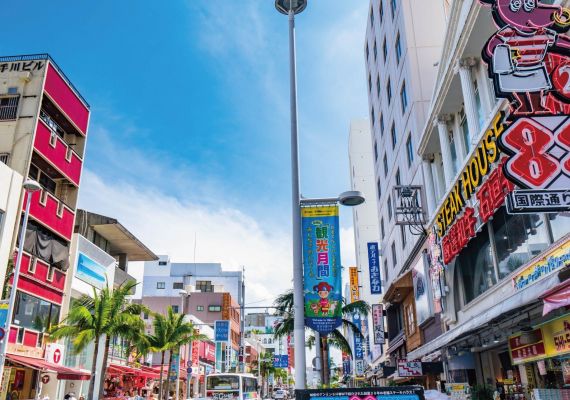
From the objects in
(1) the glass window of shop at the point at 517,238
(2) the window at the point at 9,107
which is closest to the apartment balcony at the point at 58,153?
(2) the window at the point at 9,107

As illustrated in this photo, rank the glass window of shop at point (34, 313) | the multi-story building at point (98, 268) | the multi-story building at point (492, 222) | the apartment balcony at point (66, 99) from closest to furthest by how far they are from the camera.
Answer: the multi-story building at point (492, 222), the glass window of shop at point (34, 313), the apartment balcony at point (66, 99), the multi-story building at point (98, 268)

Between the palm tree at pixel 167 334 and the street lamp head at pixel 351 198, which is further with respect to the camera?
the palm tree at pixel 167 334

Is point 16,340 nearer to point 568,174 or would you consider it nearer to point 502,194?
point 502,194

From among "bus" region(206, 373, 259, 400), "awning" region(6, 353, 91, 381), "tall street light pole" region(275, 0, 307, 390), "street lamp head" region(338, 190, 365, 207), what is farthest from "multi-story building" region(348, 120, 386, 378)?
"tall street light pole" region(275, 0, 307, 390)

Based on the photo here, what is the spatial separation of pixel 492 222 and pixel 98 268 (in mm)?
26598

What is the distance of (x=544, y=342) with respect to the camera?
42.3 feet

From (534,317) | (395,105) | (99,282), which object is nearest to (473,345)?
(534,317)

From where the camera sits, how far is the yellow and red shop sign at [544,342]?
11695mm

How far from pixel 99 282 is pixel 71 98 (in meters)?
12.1

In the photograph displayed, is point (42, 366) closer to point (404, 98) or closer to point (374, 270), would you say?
point (404, 98)

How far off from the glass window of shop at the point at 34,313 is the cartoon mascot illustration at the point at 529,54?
2393cm

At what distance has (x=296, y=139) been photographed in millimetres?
12266

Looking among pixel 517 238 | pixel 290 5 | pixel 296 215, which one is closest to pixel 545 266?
pixel 517 238

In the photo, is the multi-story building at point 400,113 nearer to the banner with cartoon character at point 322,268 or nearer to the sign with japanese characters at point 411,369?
the sign with japanese characters at point 411,369
